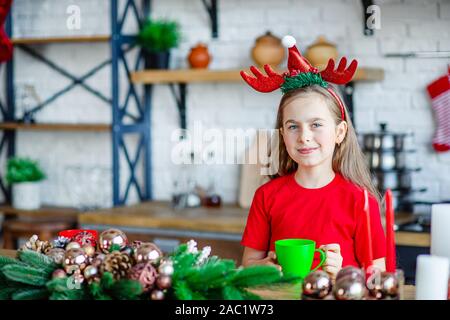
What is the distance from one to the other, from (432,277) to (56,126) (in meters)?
3.26

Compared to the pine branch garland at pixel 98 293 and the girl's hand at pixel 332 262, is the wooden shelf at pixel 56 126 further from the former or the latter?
the pine branch garland at pixel 98 293

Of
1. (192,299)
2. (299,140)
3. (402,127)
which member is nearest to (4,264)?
(192,299)

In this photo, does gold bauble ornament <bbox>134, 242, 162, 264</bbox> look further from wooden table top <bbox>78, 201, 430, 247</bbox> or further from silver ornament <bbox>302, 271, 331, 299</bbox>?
wooden table top <bbox>78, 201, 430, 247</bbox>

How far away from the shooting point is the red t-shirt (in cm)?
208

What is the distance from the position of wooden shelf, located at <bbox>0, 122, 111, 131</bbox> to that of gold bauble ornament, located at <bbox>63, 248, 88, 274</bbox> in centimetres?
262

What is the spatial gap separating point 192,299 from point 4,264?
0.46 m

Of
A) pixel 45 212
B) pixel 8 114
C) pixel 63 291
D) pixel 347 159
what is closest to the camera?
pixel 63 291

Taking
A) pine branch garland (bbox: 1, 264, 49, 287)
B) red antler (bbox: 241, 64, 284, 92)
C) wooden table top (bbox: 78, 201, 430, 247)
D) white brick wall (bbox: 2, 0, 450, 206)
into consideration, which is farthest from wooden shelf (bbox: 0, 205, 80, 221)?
pine branch garland (bbox: 1, 264, 49, 287)

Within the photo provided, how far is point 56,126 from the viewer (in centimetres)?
427

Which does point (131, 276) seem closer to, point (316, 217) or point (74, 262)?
point (74, 262)

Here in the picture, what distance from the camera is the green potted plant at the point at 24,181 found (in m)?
4.31

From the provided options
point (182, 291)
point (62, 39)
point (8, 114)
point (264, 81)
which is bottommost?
point (182, 291)

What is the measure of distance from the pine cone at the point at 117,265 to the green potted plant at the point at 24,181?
3017mm

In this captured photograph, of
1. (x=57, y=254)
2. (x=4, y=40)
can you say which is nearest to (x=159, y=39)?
(x=4, y=40)
